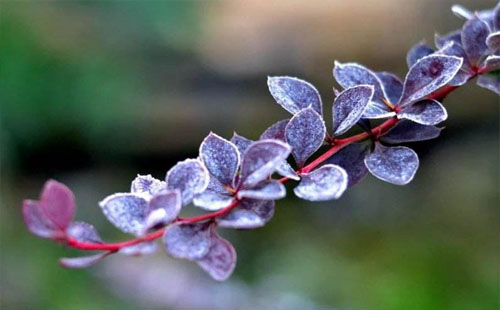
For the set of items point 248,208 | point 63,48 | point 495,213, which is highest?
point 248,208

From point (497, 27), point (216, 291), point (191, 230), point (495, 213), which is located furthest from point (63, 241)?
point (495, 213)

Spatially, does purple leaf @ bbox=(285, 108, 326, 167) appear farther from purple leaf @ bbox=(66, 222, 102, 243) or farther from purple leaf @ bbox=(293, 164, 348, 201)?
purple leaf @ bbox=(66, 222, 102, 243)

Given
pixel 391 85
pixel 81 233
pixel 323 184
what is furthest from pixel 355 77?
pixel 81 233

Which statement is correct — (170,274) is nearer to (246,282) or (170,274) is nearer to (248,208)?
(246,282)

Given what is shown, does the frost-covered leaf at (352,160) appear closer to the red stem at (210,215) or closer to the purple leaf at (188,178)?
the red stem at (210,215)

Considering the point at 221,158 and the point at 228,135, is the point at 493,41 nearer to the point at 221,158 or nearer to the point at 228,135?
the point at 221,158
